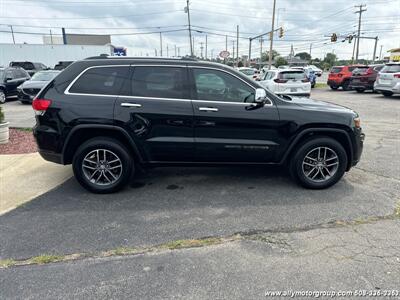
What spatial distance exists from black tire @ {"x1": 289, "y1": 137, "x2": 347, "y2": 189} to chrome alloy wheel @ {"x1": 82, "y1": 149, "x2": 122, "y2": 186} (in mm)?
2488

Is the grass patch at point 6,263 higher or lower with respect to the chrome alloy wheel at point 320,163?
lower

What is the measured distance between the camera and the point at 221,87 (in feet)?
13.7

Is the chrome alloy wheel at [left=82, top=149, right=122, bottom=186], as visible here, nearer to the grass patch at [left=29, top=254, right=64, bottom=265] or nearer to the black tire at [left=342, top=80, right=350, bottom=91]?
the grass patch at [left=29, top=254, right=64, bottom=265]

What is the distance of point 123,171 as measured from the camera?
13.9ft

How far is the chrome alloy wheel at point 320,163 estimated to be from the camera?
4352mm

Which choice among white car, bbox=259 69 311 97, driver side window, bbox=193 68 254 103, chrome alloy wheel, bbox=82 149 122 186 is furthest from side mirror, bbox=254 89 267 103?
white car, bbox=259 69 311 97

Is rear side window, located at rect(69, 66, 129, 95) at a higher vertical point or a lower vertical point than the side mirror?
higher

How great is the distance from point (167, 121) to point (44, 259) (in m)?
2.13

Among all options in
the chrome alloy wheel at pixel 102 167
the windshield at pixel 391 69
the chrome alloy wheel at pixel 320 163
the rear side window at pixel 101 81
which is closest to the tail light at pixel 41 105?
the rear side window at pixel 101 81

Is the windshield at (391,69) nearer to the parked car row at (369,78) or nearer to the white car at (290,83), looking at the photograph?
the parked car row at (369,78)

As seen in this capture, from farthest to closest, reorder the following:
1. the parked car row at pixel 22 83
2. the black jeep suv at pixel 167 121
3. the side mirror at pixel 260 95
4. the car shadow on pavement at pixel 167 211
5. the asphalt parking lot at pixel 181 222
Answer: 1. the parked car row at pixel 22 83
2. the black jeep suv at pixel 167 121
3. the side mirror at pixel 260 95
4. the car shadow on pavement at pixel 167 211
5. the asphalt parking lot at pixel 181 222

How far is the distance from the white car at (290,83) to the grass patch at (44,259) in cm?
1132

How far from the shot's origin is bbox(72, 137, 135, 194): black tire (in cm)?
415

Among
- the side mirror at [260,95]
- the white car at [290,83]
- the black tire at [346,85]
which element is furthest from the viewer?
the black tire at [346,85]
